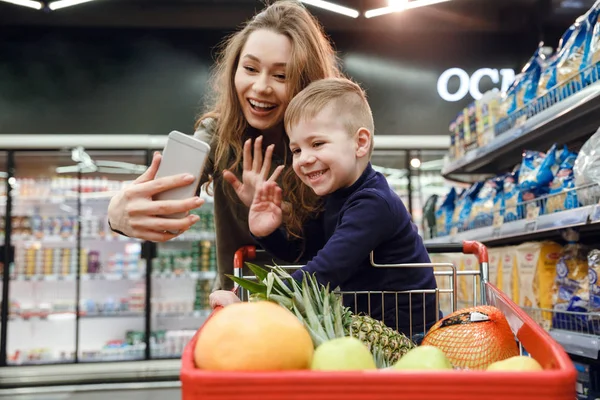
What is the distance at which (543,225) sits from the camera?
234 cm

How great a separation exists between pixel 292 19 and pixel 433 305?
942mm

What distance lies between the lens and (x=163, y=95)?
5766 mm

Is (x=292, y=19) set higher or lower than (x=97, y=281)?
higher

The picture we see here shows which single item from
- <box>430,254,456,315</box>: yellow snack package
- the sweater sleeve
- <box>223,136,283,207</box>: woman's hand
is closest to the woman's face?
<box>223,136,283,207</box>: woman's hand

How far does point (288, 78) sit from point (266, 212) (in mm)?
404

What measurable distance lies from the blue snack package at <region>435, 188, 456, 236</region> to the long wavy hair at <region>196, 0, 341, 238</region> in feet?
7.36

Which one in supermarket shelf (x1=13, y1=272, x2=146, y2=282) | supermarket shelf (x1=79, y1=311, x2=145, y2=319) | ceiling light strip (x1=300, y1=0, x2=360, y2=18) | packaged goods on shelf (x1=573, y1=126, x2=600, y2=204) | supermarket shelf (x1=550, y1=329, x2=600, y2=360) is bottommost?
supermarket shelf (x1=79, y1=311, x2=145, y2=319)

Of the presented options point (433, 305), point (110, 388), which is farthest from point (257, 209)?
point (110, 388)

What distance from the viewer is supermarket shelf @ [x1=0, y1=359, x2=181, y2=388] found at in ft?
15.7

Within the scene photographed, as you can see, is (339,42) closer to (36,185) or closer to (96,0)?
(96,0)

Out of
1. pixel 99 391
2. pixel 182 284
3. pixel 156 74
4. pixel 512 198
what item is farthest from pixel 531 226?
pixel 156 74

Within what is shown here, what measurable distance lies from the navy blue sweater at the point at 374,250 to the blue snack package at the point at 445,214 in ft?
7.91

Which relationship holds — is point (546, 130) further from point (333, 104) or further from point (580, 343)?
point (333, 104)

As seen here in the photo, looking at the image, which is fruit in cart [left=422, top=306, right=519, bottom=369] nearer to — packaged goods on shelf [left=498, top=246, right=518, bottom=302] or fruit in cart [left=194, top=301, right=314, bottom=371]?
fruit in cart [left=194, top=301, right=314, bottom=371]
